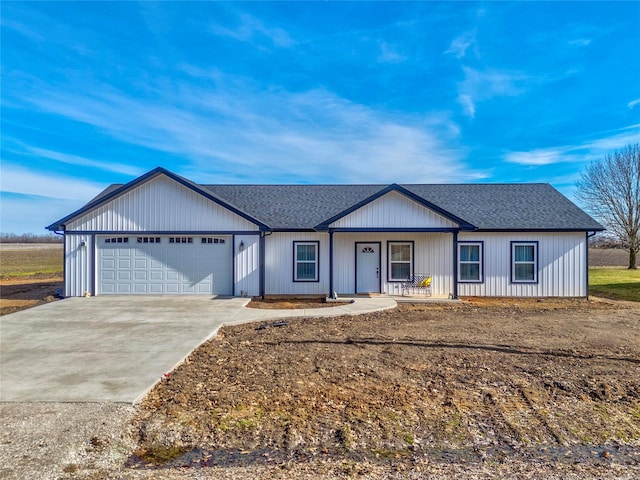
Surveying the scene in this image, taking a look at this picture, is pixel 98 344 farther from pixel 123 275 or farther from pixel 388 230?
pixel 388 230

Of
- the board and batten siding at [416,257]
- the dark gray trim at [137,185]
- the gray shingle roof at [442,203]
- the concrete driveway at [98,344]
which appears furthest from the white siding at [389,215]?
the concrete driveway at [98,344]

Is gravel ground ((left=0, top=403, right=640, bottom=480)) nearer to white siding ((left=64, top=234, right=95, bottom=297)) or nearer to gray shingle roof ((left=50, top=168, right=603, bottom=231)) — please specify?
gray shingle roof ((left=50, top=168, right=603, bottom=231))

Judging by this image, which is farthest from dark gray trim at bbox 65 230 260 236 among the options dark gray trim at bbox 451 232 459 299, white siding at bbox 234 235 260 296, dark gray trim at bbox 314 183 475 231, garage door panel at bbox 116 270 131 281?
dark gray trim at bbox 451 232 459 299

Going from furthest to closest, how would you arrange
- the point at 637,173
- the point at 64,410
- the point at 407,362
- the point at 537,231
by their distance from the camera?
1. the point at 637,173
2. the point at 537,231
3. the point at 407,362
4. the point at 64,410

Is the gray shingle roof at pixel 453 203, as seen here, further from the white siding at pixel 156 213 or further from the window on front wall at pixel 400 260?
the window on front wall at pixel 400 260

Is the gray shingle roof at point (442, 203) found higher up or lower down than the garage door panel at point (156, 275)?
higher up

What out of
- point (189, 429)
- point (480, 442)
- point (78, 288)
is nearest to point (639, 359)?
point (480, 442)

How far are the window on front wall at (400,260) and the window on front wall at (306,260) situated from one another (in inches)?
122

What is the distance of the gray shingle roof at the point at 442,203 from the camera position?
1557 centimetres

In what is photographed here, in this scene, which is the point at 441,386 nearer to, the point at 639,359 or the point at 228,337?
the point at 639,359

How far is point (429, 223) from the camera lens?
14430 millimetres

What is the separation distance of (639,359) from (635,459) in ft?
13.4

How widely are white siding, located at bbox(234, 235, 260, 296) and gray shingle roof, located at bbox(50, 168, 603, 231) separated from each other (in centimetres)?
97

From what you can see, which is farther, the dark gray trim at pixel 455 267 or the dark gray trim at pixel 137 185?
the dark gray trim at pixel 137 185
